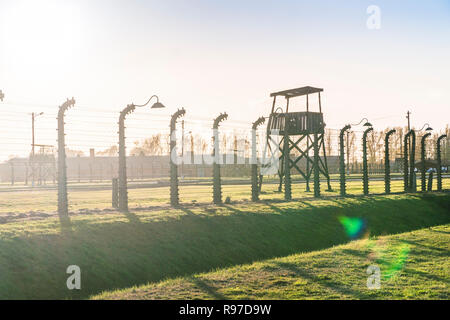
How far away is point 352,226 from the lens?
45.2ft

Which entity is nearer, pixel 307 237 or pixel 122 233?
pixel 122 233

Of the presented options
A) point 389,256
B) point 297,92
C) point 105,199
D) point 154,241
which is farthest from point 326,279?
point 297,92

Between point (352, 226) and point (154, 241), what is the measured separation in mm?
6903

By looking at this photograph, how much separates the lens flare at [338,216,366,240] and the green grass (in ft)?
0.72

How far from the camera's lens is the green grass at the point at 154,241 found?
768 centimetres

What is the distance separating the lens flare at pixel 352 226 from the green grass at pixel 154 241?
0.72ft

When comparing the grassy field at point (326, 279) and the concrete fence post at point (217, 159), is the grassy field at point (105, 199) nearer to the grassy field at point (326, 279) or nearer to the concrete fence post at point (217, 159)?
the concrete fence post at point (217, 159)

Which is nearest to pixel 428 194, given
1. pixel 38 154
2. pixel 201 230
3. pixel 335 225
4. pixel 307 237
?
pixel 335 225
